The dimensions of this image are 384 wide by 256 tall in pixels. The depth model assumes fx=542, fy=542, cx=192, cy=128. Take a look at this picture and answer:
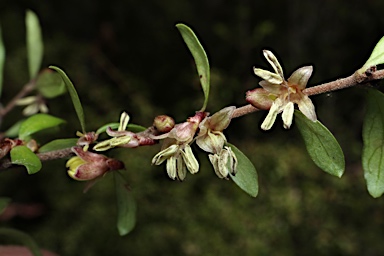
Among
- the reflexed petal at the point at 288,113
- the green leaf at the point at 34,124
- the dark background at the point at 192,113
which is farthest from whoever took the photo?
the dark background at the point at 192,113

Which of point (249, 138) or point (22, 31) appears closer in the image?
point (249, 138)

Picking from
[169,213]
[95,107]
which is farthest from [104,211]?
[95,107]

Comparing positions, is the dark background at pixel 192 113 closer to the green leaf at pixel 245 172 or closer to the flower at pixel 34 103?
the flower at pixel 34 103

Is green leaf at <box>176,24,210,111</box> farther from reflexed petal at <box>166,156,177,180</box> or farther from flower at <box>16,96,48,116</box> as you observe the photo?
flower at <box>16,96,48,116</box>

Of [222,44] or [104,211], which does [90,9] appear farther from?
[104,211]

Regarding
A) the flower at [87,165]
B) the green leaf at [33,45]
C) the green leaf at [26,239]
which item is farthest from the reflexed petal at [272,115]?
the green leaf at [33,45]

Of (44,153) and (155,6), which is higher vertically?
(44,153)

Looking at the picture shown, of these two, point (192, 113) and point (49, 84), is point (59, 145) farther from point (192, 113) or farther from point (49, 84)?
point (192, 113)
